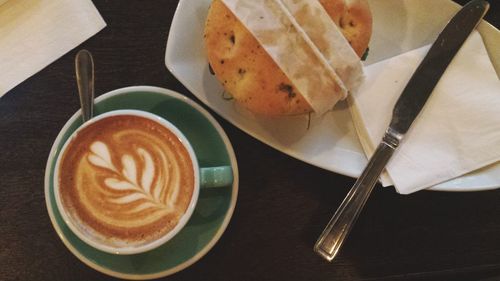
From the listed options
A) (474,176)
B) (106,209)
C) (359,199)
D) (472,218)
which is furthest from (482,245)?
(106,209)

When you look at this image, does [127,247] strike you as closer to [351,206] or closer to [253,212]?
[253,212]

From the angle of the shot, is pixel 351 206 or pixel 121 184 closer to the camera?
pixel 121 184

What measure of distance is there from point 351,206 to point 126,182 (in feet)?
1.43

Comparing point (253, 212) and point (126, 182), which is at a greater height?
point (126, 182)

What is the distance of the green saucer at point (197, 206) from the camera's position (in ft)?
2.62

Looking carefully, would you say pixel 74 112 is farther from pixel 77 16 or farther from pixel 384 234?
pixel 384 234

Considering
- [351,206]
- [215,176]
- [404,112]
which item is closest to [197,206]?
[215,176]

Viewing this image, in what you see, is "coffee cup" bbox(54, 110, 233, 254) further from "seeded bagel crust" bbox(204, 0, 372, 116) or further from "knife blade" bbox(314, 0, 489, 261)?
"knife blade" bbox(314, 0, 489, 261)

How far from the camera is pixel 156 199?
734 millimetres

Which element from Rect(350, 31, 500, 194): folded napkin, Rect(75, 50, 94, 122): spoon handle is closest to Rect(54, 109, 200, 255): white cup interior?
Rect(75, 50, 94, 122): spoon handle

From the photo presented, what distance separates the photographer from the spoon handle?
2.71 feet

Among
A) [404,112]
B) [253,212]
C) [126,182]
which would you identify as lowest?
[253,212]

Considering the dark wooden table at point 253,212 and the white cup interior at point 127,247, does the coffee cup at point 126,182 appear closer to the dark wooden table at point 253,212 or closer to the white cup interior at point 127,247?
the white cup interior at point 127,247

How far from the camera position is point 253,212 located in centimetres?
87
